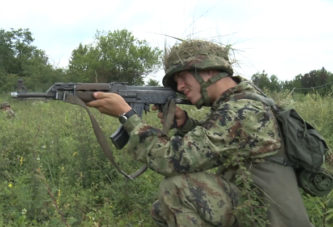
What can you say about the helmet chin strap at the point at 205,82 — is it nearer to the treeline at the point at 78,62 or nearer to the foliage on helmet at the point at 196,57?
the foliage on helmet at the point at 196,57

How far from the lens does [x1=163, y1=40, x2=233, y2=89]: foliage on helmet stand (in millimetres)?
2686

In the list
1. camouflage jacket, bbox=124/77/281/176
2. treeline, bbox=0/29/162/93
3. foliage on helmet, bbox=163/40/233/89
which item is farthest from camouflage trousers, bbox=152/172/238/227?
treeline, bbox=0/29/162/93

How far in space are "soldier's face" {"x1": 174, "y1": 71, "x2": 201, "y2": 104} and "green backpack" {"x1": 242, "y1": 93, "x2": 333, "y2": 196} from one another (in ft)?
1.30

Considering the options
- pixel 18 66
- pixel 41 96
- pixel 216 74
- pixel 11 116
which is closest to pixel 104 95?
pixel 41 96

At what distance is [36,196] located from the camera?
10.8 ft

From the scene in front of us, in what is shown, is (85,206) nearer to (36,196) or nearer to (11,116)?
(36,196)

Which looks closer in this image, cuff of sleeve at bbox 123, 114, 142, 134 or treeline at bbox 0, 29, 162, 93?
cuff of sleeve at bbox 123, 114, 142, 134

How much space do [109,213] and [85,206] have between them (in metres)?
0.49

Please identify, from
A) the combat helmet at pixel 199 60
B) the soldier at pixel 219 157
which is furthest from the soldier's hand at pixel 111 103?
the combat helmet at pixel 199 60

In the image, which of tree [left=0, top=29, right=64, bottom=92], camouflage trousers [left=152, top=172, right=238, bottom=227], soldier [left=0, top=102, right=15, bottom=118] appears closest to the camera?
camouflage trousers [left=152, top=172, right=238, bottom=227]

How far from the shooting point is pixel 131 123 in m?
2.61

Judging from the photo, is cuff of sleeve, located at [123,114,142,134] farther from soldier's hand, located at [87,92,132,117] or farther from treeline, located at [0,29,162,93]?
treeline, located at [0,29,162,93]

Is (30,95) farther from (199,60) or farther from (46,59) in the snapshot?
(46,59)

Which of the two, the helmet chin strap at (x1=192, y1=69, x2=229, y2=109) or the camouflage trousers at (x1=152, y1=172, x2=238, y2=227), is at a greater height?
the helmet chin strap at (x1=192, y1=69, x2=229, y2=109)
